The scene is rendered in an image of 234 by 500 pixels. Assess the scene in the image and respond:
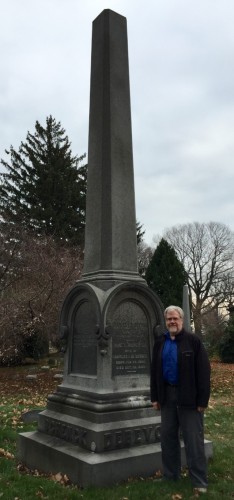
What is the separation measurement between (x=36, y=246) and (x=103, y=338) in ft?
54.4

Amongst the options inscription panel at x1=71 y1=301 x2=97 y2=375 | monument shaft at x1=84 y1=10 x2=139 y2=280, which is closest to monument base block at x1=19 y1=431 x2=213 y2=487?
inscription panel at x1=71 y1=301 x2=97 y2=375

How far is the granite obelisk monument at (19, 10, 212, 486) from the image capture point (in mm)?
5352

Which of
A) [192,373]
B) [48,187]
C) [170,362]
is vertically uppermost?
[48,187]

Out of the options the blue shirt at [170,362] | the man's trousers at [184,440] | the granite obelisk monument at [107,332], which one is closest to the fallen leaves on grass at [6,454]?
the granite obelisk monument at [107,332]

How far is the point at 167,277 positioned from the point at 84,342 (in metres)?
14.7

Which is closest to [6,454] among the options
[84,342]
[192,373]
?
[84,342]

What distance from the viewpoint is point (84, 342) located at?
20.8ft

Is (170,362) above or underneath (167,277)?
underneath

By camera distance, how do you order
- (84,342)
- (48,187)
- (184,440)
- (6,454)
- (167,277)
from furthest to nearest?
(48,187), (167,277), (6,454), (84,342), (184,440)

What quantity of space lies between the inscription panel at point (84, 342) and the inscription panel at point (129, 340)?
286 millimetres

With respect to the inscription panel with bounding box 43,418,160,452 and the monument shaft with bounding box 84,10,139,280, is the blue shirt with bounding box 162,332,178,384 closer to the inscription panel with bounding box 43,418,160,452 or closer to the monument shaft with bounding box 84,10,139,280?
the inscription panel with bounding box 43,418,160,452

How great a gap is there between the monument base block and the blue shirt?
1139 mm

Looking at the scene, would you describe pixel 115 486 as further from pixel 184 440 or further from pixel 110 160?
pixel 110 160

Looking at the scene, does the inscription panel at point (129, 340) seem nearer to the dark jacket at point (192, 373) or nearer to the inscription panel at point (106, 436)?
the inscription panel at point (106, 436)
